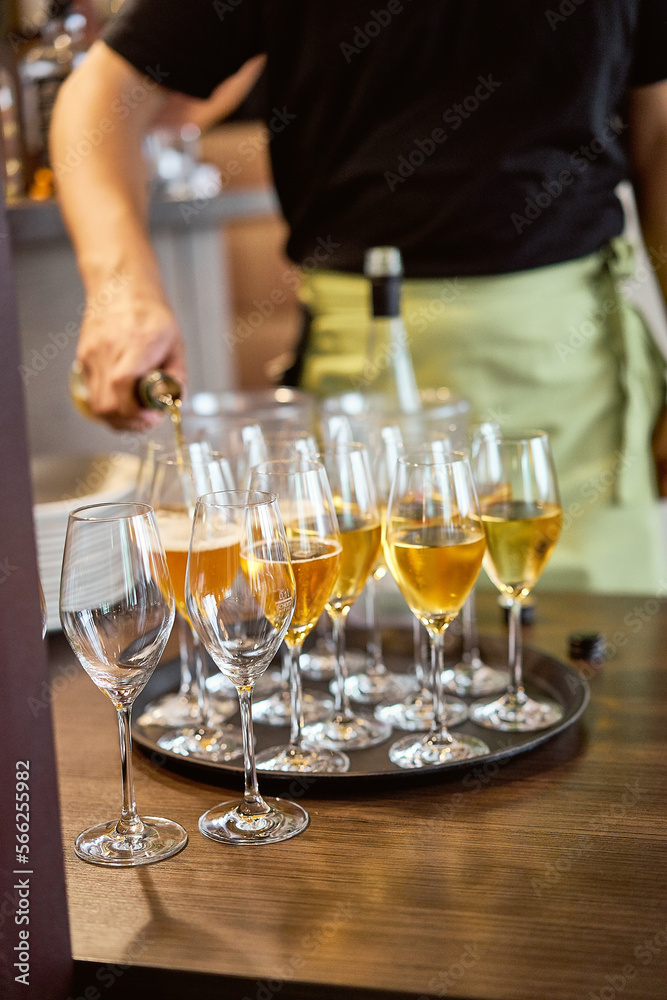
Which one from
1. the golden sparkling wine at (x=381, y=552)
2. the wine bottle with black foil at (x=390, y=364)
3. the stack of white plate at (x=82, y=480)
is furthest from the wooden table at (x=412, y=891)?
the wine bottle with black foil at (x=390, y=364)

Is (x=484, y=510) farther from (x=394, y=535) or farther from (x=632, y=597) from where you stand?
(x=632, y=597)

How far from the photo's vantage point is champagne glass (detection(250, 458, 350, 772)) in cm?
87

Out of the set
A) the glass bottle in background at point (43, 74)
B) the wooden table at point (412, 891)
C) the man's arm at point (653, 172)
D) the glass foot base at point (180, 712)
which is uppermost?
the glass bottle in background at point (43, 74)

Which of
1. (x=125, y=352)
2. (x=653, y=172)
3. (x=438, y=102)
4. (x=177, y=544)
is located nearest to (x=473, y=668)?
(x=177, y=544)

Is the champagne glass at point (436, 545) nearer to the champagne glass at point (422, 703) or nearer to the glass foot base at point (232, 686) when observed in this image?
the champagne glass at point (422, 703)

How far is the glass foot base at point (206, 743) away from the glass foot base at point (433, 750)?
0.44 feet

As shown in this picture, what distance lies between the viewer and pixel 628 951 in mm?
632

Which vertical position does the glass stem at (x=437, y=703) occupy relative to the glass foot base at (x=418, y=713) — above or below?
above

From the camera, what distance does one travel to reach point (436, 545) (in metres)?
0.88

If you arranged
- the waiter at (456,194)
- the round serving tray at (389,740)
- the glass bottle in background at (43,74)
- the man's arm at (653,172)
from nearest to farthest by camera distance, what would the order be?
the round serving tray at (389,740)
the waiter at (456,194)
the man's arm at (653,172)
the glass bottle in background at (43,74)

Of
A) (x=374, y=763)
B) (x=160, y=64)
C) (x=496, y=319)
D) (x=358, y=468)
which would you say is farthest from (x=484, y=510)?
(x=160, y=64)

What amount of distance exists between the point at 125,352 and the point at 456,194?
0.54m

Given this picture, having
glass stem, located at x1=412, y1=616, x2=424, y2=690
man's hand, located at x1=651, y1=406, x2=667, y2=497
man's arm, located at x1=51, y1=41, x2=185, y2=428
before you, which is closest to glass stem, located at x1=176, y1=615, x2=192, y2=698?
glass stem, located at x1=412, y1=616, x2=424, y2=690

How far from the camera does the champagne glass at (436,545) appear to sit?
2.88 feet
